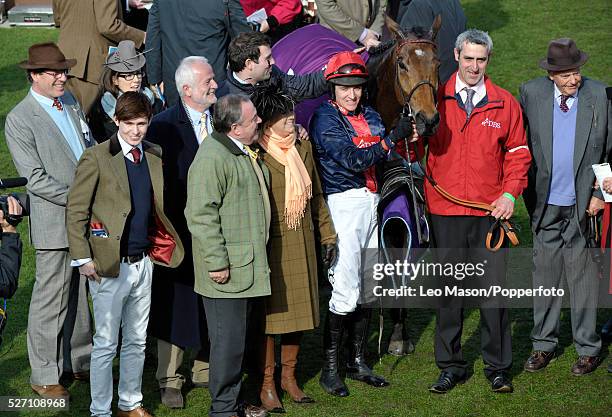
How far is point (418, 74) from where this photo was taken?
7.00 metres

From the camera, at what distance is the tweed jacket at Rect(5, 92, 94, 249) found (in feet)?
21.5

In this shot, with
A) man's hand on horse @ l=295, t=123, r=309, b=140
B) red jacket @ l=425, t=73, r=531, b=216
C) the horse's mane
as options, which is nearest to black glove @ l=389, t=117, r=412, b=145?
red jacket @ l=425, t=73, r=531, b=216

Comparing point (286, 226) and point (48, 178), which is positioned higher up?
point (48, 178)

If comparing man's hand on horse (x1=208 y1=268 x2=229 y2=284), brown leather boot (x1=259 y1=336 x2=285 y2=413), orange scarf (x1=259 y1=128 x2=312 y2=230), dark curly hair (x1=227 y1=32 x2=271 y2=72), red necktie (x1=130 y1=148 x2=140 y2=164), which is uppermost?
dark curly hair (x1=227 y1=32 x2=271 y2=72)

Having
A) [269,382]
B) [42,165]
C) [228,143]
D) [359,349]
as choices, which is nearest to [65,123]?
[42,165]

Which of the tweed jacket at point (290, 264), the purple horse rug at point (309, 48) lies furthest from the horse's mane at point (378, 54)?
the tweed jacket at point (290, 264)

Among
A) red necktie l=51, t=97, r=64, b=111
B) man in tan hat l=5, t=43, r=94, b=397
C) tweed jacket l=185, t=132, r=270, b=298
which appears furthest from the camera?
red necktie l=51, t=97, r=64, b=111

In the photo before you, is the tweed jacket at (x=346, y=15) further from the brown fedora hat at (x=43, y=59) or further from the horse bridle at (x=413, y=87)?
the brown fedora hat at (x=43, y=59)

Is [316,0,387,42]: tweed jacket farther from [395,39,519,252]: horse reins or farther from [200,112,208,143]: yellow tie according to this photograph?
[200,112,208,143]: yellow tie

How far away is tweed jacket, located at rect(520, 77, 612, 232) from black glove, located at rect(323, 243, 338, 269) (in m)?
1.53

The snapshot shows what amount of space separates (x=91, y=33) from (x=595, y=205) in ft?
14.3

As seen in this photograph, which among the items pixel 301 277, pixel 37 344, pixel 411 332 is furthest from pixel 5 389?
pixel 411 332

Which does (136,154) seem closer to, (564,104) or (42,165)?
(42,165)

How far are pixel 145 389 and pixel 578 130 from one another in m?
3.33
